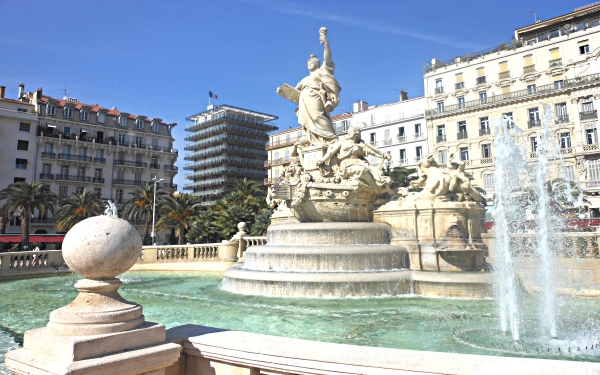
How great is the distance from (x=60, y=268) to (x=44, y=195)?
25697 millimetres

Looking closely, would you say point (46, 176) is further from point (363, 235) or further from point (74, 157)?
point (363, 235)

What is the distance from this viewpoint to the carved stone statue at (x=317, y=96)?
1777cm

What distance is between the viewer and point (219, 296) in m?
11.4

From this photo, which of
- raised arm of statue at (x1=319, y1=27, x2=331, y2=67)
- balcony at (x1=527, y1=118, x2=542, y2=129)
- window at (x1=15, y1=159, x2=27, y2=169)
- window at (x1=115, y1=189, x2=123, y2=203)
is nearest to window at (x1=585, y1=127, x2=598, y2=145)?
balcony at (x1=527, y1=118, x2=542, y2=129)

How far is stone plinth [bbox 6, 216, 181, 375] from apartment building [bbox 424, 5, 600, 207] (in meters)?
40.9

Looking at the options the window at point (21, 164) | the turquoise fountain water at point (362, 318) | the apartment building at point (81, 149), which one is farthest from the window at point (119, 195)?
the turquoise fountain water at point (362, 318)

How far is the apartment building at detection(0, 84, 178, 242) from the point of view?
50.6m

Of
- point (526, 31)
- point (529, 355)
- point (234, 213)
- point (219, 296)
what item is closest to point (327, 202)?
point (219, 296)

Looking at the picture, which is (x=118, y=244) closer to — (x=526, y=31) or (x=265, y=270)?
A: (x=265, y=270)

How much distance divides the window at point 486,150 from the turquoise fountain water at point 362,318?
34.9 metres

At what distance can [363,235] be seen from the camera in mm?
13258

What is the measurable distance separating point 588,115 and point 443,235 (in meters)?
33.1

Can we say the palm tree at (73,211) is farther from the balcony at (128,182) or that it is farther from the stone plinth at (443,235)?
the stone plinth at (443,235)

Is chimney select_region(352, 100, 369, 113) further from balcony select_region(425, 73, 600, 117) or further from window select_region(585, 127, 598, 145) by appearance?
window select_region(585, 127, 598, 145)
